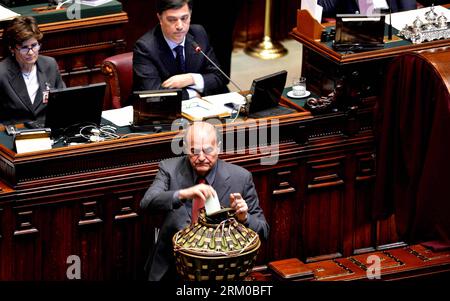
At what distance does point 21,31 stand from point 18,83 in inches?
13.4

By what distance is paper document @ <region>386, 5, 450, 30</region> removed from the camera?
312 inches

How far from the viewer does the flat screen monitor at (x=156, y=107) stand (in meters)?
7.09

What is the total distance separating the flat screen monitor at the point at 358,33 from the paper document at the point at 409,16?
0.40m

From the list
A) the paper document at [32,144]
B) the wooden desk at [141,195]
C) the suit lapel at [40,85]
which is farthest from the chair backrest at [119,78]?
the paper document at [32,144]

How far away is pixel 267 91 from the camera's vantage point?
24.0 ft

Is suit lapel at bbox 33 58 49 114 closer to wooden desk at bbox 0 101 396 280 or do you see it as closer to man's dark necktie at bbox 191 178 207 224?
wooden desk at bbox 0 101 396 280

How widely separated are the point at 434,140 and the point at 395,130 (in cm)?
39

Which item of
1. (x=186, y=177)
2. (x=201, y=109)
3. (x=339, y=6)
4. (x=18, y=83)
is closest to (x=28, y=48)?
(x=18, y=83)

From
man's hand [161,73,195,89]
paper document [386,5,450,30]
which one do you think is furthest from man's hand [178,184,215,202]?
paper document [386,5,450,30]

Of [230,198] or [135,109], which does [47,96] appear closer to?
[135,109]

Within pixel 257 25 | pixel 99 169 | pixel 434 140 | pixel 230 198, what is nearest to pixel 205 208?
pixel 230 198

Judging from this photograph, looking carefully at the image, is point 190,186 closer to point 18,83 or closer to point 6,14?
point 18,83

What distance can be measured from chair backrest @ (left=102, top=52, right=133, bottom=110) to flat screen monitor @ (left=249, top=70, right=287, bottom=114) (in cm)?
82

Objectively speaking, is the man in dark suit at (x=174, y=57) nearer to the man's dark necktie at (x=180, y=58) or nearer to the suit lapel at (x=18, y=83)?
the man's dark necktie at (x=180, y=58)
